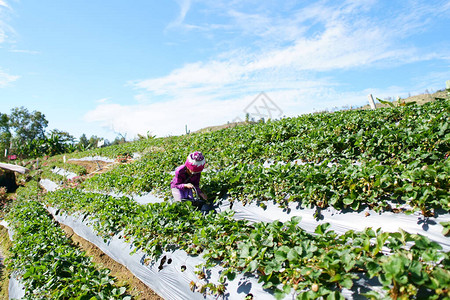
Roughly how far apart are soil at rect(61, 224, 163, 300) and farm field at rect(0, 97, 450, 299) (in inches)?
5.0

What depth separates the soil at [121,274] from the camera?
3.13 metres

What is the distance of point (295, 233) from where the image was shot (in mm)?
2346

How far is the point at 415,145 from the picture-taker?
394 centimetres

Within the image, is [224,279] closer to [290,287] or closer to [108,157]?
[290,287]

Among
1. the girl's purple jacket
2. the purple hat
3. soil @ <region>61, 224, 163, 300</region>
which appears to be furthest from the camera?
the girl's purple jacket

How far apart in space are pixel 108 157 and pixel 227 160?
10.6 m

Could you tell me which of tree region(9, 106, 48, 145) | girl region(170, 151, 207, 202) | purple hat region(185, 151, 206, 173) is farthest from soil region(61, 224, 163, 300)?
tree region(9, 106, 48, 145)

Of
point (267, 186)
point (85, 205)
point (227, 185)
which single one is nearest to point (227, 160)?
point (227, 185)

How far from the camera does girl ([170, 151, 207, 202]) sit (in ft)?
13.2

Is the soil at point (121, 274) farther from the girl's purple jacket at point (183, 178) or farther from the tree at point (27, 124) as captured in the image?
the tree at point (27, 124)

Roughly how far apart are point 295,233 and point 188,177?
2329 millimetres

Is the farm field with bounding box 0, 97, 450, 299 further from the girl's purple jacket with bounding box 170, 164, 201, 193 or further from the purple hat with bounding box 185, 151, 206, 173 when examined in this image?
the purple hat with bounding box 185, 151, 206, 173

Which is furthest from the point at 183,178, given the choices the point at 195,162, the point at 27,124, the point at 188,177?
the point at 27,124

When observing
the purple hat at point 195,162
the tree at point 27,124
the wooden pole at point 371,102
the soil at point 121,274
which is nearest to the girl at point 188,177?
the purple hat at point 195,162
